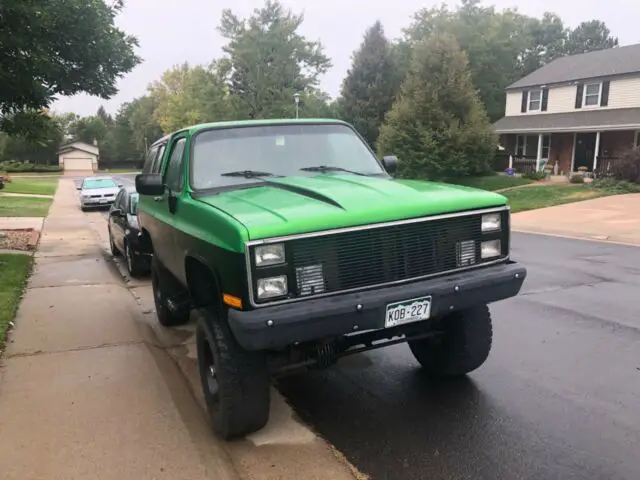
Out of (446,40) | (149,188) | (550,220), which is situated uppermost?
(446,40)

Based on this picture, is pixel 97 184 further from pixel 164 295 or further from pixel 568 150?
pixel 568 150

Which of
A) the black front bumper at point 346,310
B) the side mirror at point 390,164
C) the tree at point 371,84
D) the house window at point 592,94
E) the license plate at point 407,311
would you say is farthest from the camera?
the tree at point 371,84

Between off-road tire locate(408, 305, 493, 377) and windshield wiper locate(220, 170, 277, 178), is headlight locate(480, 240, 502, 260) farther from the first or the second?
windshield wiper locate(220, 170, 277, 178)

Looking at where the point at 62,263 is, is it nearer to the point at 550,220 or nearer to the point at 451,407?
the point at 451,407

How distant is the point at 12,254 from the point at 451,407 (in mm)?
9729

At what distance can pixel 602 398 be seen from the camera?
4.29m

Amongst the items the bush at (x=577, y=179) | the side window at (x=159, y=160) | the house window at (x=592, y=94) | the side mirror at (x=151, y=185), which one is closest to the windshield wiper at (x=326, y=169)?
the side mirror at (x=151, y=185)

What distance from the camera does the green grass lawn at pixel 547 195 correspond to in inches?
808

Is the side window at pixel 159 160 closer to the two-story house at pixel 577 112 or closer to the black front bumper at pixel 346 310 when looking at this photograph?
the black front bumper at pixel 346 310

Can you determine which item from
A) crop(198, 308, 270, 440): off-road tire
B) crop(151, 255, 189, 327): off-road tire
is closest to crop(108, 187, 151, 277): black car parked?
crop(151, 255, 189, 327): off-road tire

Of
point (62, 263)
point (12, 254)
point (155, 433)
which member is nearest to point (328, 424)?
point (155, 433)

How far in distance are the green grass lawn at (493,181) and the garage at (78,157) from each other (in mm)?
68680

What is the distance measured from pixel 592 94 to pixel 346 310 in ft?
102

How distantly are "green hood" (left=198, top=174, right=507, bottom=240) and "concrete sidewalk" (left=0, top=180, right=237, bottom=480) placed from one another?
5.05 ft
